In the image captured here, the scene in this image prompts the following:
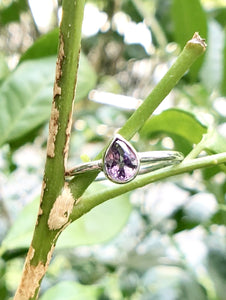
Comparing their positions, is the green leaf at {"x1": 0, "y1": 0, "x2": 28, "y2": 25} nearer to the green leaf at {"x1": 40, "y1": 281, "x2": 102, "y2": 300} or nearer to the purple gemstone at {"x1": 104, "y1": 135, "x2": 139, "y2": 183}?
the green leaf at {"x1": 40, "y1": 281, "x2": 102, "y2": 300}

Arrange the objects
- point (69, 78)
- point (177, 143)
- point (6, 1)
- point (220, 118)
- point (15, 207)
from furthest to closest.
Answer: point (6, 1) < point (15, 207) < point (220, 118) < point (177, 143) < point (69, 78)

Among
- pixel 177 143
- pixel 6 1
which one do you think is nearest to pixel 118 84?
pixel 6 1

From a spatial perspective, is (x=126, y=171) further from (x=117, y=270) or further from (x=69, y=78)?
(x=117, y=270)

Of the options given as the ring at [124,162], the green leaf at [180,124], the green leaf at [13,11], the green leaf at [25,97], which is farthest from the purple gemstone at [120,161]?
the green leaf at [13,11]

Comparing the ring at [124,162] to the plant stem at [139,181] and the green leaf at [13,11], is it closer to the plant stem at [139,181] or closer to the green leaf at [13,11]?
the plant stem at [139,181]

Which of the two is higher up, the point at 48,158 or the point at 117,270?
the point at 48,158

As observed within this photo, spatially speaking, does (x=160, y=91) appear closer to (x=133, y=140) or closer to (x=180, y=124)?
(x=180, y=124)
